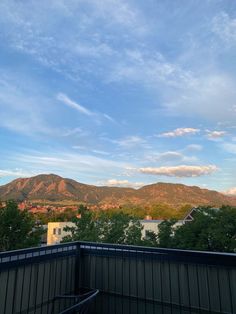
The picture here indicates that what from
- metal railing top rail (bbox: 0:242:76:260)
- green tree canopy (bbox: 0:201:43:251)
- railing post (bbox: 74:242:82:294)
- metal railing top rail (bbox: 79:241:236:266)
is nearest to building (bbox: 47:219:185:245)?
green tree canopy (bbox: 0:201:43:251)

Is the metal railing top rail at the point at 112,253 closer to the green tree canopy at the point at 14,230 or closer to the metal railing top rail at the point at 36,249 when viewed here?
the metal railing top rail at the point at 36,249

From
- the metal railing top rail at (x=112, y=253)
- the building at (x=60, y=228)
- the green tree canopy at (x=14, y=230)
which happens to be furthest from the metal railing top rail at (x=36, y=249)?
the building at (x=60, y=228)

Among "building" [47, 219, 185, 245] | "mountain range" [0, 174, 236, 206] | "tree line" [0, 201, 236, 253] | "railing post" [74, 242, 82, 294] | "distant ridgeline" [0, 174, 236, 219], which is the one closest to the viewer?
"railing post" [74, 242, 82, 294]

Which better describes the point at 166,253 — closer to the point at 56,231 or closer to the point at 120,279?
the point at 120,279

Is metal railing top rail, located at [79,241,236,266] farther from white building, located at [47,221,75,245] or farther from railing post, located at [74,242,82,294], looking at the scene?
white building, located at [47,221,75,245]

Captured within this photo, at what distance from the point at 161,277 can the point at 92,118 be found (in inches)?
1149

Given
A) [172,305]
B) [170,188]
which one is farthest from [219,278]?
[170,188]

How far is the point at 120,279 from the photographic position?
4.86 m

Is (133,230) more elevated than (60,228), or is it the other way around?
(133,230)

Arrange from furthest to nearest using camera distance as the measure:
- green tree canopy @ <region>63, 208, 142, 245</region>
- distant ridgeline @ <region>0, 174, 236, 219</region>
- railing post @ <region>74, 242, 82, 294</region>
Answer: distant ridgeline @ <region>0, 174, 236, 219</region> < green tree canopy @ <region>63, 208, 142, 245</region> < railing post @ <region>74, 242, 82, 294</region>

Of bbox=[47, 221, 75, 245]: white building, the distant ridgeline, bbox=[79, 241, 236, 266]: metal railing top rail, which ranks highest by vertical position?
the distant ridgeline

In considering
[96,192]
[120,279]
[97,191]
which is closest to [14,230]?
[120,279]

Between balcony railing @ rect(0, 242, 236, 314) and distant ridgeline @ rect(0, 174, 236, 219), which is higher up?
distant ridgeline @ rect(0, 174, 236, 219)

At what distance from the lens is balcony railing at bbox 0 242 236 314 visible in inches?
150
